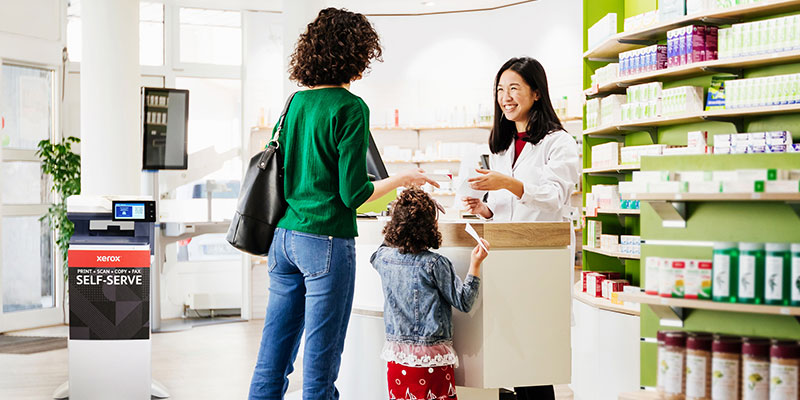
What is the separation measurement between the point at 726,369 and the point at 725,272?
0.83 feet

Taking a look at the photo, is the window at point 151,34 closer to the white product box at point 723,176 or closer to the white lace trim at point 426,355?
the white lace trim at point 426,355

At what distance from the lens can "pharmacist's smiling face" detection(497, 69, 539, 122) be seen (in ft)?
10.1

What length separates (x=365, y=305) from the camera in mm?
3199

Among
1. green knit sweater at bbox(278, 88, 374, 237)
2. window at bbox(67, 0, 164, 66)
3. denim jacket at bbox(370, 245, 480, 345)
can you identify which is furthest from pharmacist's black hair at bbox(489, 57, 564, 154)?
window at bbox(67, 0, 164, 66)

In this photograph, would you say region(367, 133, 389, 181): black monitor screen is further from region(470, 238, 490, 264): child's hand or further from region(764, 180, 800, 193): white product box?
region(764, 180, 800, 193): white product box

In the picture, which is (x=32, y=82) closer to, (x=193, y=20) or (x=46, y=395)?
(x=193, y=20)

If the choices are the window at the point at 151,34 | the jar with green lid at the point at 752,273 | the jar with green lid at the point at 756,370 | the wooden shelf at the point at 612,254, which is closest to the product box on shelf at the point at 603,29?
the wooden shelf at the point at 612,254

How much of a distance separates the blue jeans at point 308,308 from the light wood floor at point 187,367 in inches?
81.6

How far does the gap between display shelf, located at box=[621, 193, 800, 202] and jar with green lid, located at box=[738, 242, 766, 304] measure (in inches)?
4.9

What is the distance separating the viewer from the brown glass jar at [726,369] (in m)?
1.94

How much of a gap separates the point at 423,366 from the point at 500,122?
3.77 feet

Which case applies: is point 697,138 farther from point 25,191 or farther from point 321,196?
point 25,191

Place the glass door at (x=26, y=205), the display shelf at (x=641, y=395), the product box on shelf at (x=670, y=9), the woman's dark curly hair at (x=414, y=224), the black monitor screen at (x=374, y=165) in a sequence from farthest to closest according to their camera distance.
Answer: the glass door at (x=26, y=205), the product box on shelf at (x=670, y=9), the black monitor screen at (x=374, y=165), the woman's dark curly hair at (x=414, y=224), the display shelf at (x=641, y=395)

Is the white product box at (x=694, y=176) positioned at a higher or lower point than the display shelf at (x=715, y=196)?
higher
